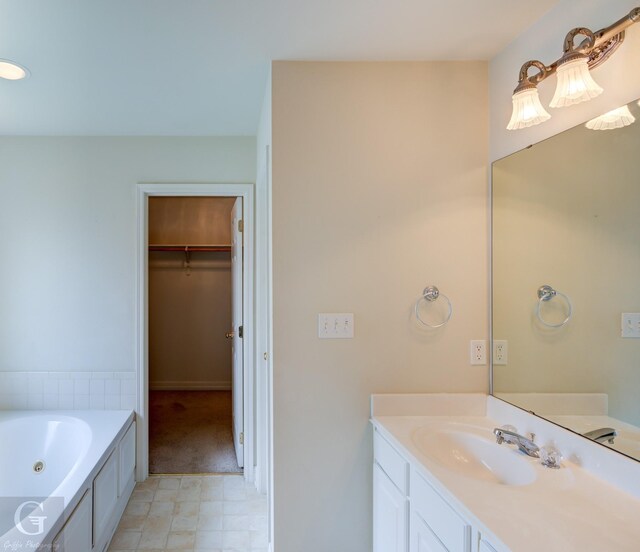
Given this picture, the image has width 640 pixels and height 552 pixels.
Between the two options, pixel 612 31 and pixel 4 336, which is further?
pixel 4 336

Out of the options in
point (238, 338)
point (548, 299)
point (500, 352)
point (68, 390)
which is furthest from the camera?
point (238, 338)

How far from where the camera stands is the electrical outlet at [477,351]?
1.88 metres

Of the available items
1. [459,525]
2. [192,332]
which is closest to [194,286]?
[192,332]

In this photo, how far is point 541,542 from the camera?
94cm

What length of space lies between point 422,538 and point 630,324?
97 centimetres

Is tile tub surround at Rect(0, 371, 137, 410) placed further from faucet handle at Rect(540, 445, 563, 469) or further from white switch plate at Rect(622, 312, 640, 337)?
white switch plate at Rect(622, 312, 640, 337)

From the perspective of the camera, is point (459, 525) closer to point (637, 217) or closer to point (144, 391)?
point (637, 217)

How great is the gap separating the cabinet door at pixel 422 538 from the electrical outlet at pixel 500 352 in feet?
2.58

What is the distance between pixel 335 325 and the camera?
6.00 feet

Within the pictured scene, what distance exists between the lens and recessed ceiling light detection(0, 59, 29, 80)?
1.82 m

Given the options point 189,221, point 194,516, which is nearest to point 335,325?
point 194,516

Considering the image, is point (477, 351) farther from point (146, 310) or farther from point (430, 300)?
point (146, 310)

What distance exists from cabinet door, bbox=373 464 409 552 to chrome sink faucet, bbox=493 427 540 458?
1.42ft

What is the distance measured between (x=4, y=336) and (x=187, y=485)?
1652mm
